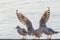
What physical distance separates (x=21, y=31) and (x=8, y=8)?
438mm

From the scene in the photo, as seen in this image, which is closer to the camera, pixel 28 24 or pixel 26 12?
pixel 28 24

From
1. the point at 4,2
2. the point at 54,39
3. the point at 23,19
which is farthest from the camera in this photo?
the point at 4,2

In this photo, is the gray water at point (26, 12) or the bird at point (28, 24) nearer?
the bird at point (28, 24)

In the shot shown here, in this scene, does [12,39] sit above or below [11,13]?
below

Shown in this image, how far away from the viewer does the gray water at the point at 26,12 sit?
1.60 m

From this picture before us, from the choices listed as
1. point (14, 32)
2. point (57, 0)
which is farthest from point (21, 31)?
point (57, 0)

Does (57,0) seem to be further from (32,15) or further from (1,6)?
(1,6)

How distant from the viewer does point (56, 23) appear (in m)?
1.64

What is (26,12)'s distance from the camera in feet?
5.44

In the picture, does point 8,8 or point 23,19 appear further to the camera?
point 8,8

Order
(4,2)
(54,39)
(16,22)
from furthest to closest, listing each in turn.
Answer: (4,2) → (16,22) → (54,39)

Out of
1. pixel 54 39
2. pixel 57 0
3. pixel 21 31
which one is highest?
pixel 57 0

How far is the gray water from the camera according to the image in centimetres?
160

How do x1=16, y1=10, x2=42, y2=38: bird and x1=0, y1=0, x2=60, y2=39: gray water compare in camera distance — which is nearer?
x1=16, y1=10, x2=42, y2=38: bird
